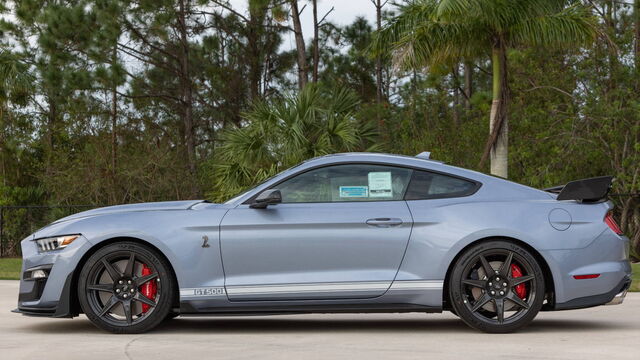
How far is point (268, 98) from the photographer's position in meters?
32.4

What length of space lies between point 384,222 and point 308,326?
4.75 feet

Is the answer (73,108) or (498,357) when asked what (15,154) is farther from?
(498,357)

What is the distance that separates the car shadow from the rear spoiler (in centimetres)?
117

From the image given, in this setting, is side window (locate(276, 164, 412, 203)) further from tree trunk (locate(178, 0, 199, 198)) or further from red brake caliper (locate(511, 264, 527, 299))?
tree trunk (locate(178, 0, 199, 198))

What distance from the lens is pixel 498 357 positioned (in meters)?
6.53

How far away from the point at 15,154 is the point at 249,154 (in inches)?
763

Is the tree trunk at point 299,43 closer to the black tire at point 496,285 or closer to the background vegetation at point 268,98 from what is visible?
the background vegetation at point 268,98

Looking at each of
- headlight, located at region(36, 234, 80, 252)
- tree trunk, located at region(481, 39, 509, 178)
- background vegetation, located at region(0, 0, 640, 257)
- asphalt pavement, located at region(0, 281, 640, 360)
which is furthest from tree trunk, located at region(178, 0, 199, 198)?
headlight, located at region(36, 234, 80, 252)

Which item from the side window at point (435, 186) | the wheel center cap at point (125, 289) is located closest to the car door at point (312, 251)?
the side window at point (435, 186)

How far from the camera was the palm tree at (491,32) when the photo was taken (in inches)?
763

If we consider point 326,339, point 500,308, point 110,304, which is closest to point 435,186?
point 500,308

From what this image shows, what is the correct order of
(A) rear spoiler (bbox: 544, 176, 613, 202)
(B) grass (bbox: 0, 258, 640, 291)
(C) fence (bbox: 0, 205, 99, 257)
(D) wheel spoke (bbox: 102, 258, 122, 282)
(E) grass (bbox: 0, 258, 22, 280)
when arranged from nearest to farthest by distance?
(D) wheel spoke (bbox: 102, 258, 122, 282) < (A) rear spoiler (bbox: 544, 176, 613, 202) < (B) grass (bbox: 0, 258, 640, 291) < (E) grass (bbox: 0, 258, 22, 280) < (C) fence (bbox: 0, 205, 99, 257)

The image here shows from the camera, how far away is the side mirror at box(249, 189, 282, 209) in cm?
757

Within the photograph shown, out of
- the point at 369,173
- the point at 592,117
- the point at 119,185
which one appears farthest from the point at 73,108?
the point at 369,173
